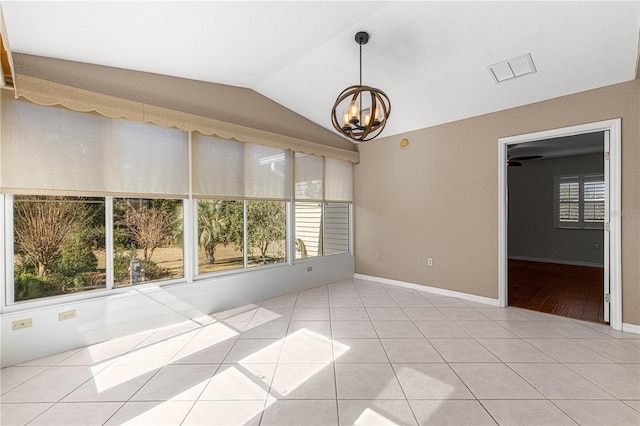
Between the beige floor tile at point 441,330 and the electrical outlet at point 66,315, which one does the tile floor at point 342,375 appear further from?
the electrical outlet at point 66,315

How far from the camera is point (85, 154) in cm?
273

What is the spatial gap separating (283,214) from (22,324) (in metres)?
3.03

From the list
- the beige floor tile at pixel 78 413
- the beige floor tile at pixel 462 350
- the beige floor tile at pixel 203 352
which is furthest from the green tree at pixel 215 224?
the beige floor tile at pixel 462 350

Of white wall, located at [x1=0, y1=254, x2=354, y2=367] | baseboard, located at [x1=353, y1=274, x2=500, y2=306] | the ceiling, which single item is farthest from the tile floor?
the ceiling

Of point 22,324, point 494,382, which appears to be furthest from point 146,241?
point 494,382

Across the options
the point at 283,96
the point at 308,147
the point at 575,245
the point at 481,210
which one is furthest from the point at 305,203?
the point at 575,245

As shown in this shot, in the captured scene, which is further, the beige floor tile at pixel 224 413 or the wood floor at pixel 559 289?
the wood floor at pixel 559 289

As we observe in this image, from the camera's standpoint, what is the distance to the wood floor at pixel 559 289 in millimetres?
3639


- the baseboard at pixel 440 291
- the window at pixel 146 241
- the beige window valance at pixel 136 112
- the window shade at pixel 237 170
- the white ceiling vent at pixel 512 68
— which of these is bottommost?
the baseboard at pixel 440 291

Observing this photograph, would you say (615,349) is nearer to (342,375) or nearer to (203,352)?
(342,375)

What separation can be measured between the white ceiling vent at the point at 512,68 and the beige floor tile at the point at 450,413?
10.4ft

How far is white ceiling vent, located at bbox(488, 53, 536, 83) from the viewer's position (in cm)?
290

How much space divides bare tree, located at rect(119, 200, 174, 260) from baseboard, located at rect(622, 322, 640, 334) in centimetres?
510

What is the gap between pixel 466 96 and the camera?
363 cm
